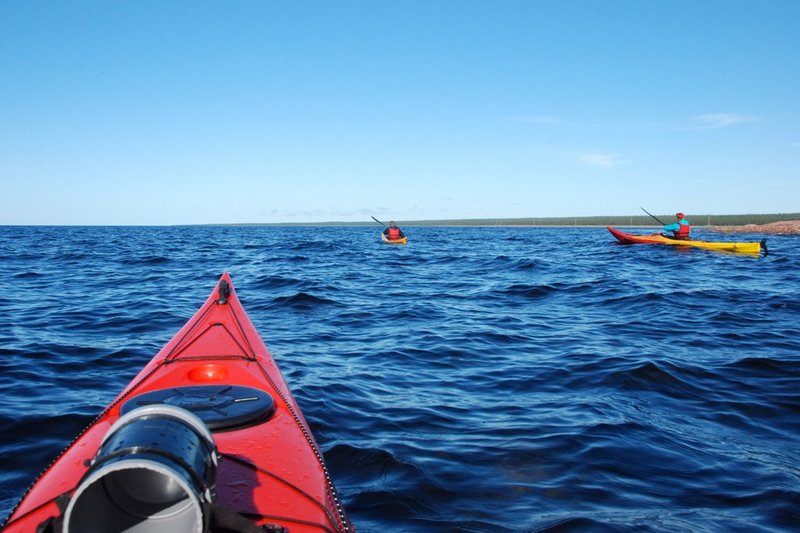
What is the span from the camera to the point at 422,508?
4.11 m

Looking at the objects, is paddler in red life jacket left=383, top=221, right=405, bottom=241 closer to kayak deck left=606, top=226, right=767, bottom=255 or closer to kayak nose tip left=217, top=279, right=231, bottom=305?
kayak deck left=606, top=226, right=767, bottom=255

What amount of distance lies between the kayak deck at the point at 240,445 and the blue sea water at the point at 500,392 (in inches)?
38.7

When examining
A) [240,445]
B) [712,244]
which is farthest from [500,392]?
[712,244]

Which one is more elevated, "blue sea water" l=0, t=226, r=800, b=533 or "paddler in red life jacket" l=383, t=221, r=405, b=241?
"paddler in red life jacket" l=383, t=221, r=405, b=241

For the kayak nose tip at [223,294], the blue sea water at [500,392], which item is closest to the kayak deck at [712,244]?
the blue sea water at [500,392]

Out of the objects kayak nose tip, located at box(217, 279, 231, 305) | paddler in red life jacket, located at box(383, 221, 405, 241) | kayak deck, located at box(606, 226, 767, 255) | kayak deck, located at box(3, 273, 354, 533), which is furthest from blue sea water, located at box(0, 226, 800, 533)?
paddler in red life jacket, located at box(383, 221, 405, 241)

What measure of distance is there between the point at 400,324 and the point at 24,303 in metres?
7.80

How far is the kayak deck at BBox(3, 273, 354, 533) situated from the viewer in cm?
259

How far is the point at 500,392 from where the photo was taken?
6695 millimetres

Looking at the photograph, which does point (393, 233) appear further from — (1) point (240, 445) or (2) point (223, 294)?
(1) point (240, 445)

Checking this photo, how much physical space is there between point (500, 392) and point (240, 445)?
4108 mm

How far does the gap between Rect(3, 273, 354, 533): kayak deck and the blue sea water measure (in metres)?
0.98

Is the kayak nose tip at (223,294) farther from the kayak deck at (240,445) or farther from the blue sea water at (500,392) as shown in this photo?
the blue sea water at (500,392)

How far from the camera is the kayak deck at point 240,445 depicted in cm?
259
